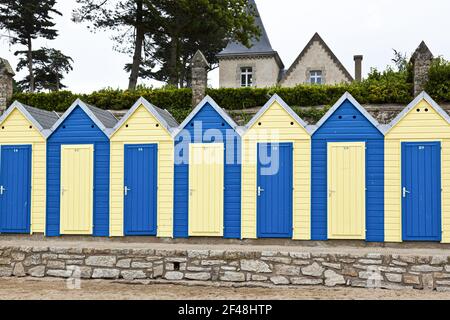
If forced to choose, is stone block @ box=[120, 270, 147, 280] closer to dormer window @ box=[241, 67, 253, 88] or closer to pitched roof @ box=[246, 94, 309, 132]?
pitched roof @ box=[246, 94, 309, 132]

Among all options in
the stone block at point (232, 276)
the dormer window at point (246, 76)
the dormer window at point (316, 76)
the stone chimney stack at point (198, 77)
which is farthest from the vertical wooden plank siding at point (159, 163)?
the dormer window at point (316, 76)

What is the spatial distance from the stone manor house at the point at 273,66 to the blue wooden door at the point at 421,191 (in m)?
20.8

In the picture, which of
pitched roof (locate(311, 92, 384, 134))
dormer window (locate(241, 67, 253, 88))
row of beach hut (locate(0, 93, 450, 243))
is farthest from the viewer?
dormer window (locate(241, 67, 253, 88))

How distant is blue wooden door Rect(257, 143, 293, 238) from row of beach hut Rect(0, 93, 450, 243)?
18 mm

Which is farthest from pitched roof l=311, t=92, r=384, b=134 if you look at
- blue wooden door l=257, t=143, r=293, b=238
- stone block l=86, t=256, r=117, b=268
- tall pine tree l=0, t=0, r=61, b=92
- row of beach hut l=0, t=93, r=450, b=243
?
tall pine tree l=0, t=0, r=61, b=92

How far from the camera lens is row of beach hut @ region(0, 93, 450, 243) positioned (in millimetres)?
10375

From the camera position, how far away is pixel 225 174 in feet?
35.7

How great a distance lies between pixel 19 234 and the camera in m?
11.5

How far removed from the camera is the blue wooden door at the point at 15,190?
11.5 metres

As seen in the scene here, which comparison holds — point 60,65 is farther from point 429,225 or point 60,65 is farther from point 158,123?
point 429,225

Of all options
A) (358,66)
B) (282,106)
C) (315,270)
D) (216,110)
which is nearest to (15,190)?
(216,110)

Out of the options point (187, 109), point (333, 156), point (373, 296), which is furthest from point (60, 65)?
point (373, 296)

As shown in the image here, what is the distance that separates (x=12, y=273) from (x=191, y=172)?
3.61m

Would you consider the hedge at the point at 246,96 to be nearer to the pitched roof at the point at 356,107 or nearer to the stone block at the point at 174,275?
the pitched roof at the point at 356,107
